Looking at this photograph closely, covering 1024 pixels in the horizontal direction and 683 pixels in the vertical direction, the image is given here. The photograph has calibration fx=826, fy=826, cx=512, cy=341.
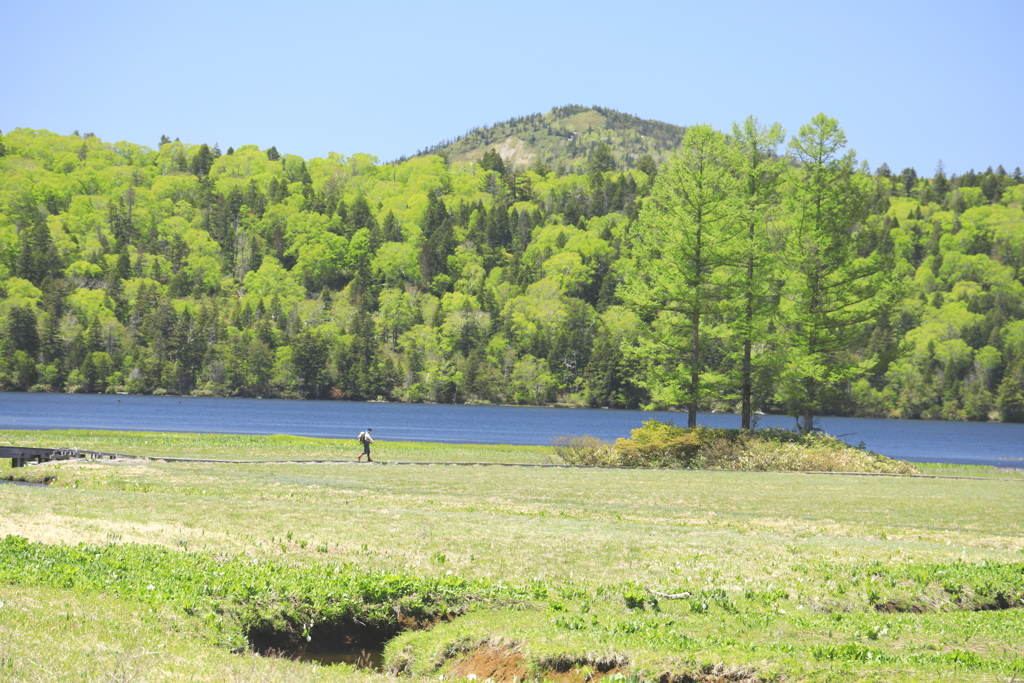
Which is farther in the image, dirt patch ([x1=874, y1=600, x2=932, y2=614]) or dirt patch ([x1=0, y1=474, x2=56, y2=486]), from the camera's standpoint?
dirt patch ([x1=0, y1=474, x2=56, y2=486])

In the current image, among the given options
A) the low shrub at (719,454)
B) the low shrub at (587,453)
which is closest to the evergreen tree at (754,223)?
the low shrub at (719,454)

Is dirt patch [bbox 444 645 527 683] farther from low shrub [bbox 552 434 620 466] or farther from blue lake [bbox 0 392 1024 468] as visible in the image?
blue lake [bbox 0 392 1024 468]

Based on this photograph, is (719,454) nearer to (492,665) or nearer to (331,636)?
(331,636)

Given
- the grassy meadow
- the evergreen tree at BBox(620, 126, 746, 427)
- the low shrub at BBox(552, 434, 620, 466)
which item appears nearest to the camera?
the grassy meadow

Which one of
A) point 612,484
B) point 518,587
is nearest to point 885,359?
point 612,484

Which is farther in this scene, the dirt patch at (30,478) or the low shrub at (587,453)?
the low shrub at (587,453)

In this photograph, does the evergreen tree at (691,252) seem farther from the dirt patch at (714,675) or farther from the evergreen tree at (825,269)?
the dirt patch at (714,675)

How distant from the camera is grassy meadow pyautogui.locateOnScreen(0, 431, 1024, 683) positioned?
8891 mm

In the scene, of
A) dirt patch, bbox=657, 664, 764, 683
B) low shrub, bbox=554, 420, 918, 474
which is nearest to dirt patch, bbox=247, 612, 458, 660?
dirt patch, bbox=657, 664, 764, 683

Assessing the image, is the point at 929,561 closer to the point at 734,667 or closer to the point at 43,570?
the point at 734,667

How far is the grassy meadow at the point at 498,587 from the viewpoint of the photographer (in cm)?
889

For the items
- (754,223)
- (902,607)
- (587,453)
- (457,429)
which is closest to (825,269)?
(754,223)

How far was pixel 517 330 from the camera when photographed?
559ft

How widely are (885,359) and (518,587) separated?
39.9 meters
